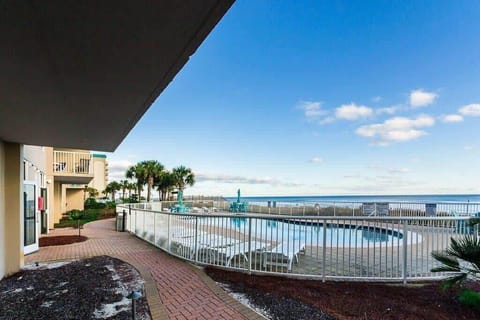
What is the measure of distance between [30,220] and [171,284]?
5.61 m

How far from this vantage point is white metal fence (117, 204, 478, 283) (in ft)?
17.4

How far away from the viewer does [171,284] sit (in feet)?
16.6

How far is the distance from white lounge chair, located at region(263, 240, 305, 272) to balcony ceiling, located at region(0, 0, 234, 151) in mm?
3792

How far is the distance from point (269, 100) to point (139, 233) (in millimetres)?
11369

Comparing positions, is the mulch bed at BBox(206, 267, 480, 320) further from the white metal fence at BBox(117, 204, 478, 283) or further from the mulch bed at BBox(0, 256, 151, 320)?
the mulch bed at BBox(0, 256, 151, 320)

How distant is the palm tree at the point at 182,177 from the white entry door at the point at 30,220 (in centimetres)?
2625

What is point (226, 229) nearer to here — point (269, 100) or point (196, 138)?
point (269, 100)

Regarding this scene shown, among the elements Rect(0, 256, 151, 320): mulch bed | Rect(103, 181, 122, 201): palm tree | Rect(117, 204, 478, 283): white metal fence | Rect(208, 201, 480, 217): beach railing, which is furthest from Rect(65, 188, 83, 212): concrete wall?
Rect(103, 181, 122, 201): palm tree

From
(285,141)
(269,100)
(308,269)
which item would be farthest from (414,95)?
(308,269)

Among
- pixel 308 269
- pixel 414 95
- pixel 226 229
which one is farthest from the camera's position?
pixel 414 95

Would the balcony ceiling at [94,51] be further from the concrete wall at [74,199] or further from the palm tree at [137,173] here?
the palm tree at [137,173]

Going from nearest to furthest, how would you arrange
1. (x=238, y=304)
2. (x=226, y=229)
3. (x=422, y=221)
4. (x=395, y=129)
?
(x=238, y=304)
(x=422, y=221)
(x=226, y=229)
(x=395, y=129)

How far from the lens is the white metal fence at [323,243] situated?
530 centimetres

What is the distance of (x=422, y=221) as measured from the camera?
5473mm
